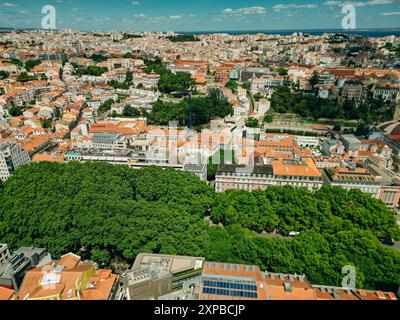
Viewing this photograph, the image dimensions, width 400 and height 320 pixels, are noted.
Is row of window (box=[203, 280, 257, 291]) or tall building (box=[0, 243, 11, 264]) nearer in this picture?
row of window (box=[203, 280, 257, 291])

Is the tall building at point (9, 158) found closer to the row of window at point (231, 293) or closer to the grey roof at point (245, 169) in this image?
the grey roof at point (245, 169)

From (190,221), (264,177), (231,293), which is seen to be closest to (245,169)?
(264,177)

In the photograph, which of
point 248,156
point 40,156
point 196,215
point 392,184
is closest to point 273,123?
point 248,156

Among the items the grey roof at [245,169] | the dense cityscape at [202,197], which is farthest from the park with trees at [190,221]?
the grey roof at [245,169]

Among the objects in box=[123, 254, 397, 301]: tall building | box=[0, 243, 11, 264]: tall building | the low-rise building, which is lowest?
box=[0, 243, 11, 264]: tall building

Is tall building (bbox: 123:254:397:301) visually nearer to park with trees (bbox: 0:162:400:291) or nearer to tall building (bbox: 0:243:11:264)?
park with trees (bbox: 0:162:400:291)

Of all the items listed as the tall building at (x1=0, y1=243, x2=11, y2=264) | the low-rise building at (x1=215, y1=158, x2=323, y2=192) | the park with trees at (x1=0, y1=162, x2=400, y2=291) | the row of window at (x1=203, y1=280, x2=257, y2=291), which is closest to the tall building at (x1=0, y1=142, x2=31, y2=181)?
the park with trees at (x1=0, y1=162, x2=400, y2=291)
